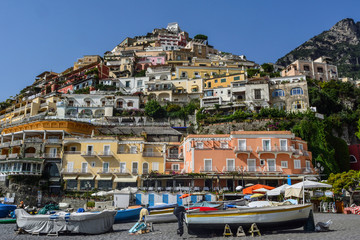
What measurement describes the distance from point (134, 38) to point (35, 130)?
7360 cm

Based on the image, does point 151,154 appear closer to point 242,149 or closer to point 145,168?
point 145,168

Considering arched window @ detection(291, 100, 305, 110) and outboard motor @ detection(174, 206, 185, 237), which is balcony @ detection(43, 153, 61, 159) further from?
arched window @ detection(291, 100, 305, 110)

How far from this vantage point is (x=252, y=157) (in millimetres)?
35562

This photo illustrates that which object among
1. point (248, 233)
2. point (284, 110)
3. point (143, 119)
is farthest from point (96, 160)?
point (284, 110)

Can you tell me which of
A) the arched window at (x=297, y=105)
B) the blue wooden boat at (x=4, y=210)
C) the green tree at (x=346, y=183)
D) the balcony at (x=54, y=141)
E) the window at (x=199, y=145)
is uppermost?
the arched window at (x=297, y=105)

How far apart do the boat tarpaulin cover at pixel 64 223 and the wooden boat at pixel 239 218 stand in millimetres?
5629

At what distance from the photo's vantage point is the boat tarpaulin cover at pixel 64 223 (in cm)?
1730

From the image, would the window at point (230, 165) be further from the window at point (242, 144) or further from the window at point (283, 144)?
the window at point (283, 144)

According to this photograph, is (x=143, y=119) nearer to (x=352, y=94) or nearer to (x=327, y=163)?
(x=327, y=163)

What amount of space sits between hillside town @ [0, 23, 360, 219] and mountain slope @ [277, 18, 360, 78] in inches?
2130

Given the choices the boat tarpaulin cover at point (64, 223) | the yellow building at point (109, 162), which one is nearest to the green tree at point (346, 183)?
the boat tarpaulin cover at point (64, 223)

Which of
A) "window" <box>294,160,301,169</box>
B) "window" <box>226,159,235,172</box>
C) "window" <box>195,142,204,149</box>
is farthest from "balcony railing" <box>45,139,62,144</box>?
"window" <box>294,160,301,169</box>

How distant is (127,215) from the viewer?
74.4 ft

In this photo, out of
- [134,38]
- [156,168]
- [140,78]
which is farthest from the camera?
[134,38]
